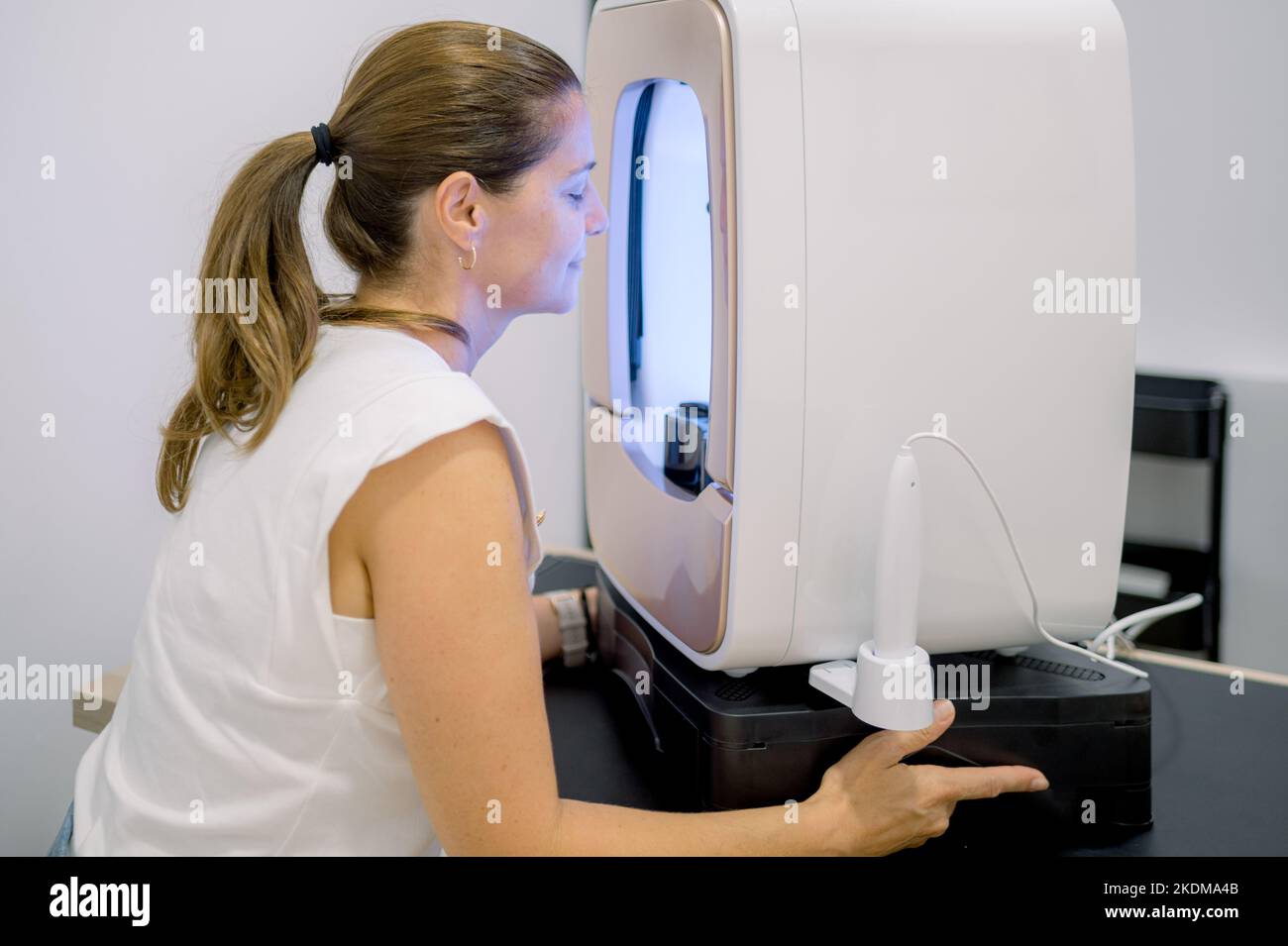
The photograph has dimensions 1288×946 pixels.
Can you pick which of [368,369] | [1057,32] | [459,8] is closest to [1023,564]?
[1057,32]

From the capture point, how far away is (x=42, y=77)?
1.49 metres

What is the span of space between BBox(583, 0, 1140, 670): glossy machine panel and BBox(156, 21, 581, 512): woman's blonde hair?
16cm

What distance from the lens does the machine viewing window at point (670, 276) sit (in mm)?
1074

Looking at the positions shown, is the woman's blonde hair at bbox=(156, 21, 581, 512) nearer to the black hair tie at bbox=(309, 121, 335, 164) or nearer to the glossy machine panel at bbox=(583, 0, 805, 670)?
the black hair tie at bbox=(309, 121, 335, 164)

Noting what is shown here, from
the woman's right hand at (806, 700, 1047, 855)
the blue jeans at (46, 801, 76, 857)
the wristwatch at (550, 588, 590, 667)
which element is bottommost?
the blue jeans at (46, 801, 76, 857)

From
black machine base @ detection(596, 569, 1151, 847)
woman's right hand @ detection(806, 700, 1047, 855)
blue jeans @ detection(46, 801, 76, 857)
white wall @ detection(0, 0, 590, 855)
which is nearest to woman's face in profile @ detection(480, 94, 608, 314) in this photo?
black machine base @ detection(596, 569, 1151, 847)

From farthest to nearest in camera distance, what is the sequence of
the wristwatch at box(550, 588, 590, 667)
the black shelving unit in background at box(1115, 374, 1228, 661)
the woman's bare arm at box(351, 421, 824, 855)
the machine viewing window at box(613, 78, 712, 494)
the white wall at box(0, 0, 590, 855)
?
the black shelving unit in background at box(1115, 374, 1228, 661) < the white wall at box(0, 0, 590, 855) < the wristwatch at box(550, 588, 590, 667) < the machine viewing window at box(613, 78, 712, 494) < the woman's bare arm at box(351, 421, 824, 855)

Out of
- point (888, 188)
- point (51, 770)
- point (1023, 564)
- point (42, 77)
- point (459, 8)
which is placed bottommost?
point (51, 770)

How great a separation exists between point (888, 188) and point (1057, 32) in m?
0.21

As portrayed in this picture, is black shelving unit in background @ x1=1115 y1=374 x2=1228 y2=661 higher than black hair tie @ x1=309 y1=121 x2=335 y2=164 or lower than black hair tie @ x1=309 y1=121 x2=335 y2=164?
lower

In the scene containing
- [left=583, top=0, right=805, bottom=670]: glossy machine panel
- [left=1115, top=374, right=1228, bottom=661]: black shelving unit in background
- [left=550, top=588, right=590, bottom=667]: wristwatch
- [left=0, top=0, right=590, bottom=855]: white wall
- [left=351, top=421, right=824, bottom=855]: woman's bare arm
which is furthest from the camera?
[left=1115, top=374, right=1228, bottom=661]: black shelving unit in background

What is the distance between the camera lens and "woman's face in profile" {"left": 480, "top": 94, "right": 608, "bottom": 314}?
940 mm

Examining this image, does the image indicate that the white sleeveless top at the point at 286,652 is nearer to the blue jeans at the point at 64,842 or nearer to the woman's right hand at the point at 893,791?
the blue jeans at the point at 64,842

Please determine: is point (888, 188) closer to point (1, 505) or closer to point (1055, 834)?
point (1055, 834)
